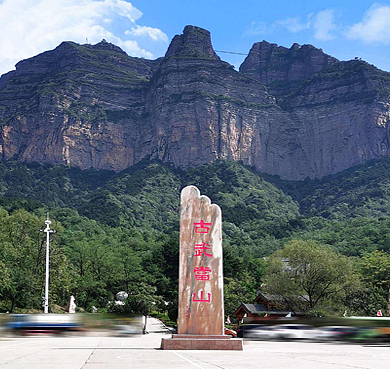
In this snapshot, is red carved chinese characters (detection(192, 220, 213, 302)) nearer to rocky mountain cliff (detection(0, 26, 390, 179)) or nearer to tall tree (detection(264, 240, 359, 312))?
tall tree (detection(264, 240, 359, 312))

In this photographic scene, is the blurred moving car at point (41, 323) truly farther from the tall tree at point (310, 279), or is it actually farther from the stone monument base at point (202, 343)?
the tall tree at point (310, 279)

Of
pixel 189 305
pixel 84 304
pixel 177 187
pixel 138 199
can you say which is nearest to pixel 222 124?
pixel 177 187

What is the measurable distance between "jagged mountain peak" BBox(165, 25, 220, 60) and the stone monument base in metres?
162

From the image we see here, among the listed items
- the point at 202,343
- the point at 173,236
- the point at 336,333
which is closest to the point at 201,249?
the point at 202,343

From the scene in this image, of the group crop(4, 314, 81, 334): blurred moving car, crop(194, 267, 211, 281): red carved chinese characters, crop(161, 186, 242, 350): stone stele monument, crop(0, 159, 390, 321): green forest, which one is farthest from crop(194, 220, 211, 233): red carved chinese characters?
crop(0, 159, 390, 321): green forest

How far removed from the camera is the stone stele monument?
53.4 feet

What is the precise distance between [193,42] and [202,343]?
561 ft

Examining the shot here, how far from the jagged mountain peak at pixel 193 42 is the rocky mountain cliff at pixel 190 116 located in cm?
45

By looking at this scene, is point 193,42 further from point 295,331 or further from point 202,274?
point 202,274

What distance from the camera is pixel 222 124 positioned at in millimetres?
151000

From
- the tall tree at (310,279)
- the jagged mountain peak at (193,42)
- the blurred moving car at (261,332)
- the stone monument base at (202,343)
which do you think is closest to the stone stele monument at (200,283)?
the stone monument base at (202,343)

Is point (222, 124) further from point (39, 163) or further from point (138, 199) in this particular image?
point (39, 163)

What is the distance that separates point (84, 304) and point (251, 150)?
344ft

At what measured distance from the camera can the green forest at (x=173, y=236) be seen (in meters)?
47.5
